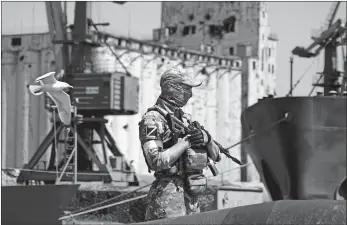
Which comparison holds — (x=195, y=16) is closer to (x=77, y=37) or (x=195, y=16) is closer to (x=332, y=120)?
(x=77, y=37)

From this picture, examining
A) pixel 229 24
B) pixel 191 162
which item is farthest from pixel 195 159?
pixel 229 24

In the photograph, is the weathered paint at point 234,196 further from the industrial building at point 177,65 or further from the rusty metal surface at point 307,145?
the industrial building at point 177,65

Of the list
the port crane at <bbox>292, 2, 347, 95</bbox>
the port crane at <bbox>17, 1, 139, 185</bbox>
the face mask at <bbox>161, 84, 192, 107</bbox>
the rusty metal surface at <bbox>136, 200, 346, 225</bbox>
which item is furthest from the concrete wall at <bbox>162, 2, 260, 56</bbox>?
the rusty metal surface at <bbox>136, 200, 346, 225</bbox>

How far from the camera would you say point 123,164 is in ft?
117

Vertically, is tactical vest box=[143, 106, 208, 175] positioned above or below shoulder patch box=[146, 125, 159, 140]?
below

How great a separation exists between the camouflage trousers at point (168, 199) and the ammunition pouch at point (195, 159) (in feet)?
0.45

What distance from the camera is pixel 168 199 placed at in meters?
6.24

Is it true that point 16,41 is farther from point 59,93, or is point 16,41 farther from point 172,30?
point 59,93

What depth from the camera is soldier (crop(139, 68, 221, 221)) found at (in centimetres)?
612

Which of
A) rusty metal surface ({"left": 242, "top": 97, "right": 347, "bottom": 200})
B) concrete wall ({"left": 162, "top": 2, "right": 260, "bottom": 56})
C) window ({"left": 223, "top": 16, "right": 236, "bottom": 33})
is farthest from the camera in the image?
window ({"left": 223, "top": 16, "right": 236, "bottom": 33})

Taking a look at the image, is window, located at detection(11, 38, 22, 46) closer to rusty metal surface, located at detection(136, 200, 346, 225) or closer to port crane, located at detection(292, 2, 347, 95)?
port crane, located at detection(292, 2, 347, 95)

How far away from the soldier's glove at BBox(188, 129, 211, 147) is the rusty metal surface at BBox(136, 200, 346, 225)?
101 cm

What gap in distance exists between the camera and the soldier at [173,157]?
612 centimetres

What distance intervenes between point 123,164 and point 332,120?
43.5 ft
